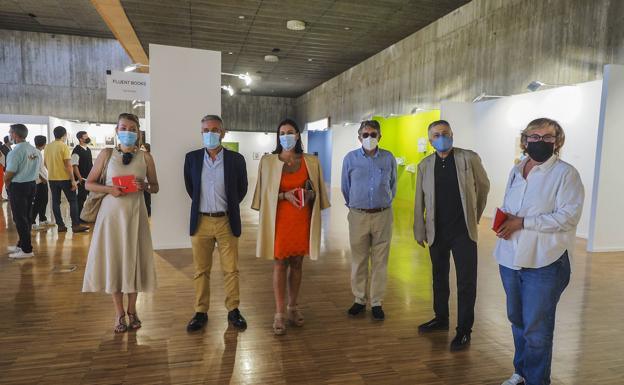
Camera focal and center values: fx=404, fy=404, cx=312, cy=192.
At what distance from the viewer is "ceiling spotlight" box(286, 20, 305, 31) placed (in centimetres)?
1113

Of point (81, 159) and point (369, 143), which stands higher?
point (369, 143)

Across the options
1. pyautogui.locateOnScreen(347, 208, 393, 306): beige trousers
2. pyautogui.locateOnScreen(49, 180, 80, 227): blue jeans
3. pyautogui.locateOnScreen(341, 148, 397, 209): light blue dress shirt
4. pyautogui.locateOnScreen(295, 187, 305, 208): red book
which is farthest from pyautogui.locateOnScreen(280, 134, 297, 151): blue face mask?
pyautogui.locateOnScreen(49, 180, 80, 227): blue jeans

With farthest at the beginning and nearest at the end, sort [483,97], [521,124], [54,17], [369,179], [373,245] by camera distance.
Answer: [54,17], [483,97], [521,124], [373,245], [369,179]

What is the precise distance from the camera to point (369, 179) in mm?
3578

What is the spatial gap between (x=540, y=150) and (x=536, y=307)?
88cm

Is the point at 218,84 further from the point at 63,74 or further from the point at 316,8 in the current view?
the point at 63,74

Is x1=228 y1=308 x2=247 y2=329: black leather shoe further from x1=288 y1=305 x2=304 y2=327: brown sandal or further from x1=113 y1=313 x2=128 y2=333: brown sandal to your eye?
x1=113 y1=313 x2=128 y2=333: brown sandal

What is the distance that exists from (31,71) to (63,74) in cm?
116

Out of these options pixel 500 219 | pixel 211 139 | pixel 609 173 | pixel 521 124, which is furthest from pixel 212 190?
pixel 521 124

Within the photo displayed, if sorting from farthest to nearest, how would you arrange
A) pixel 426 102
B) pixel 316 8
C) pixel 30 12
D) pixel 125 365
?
pixel 30 12 < pixel 426 102 < pixel 316 8 < pixel 125 365

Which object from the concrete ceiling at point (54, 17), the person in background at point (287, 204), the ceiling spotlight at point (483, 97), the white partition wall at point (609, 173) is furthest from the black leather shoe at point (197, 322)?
the concrete ceiling at point (54, 17)

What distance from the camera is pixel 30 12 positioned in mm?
13742

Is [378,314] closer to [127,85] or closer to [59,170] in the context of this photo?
[127,85]

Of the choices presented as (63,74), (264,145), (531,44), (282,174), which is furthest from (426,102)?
(63,74)
